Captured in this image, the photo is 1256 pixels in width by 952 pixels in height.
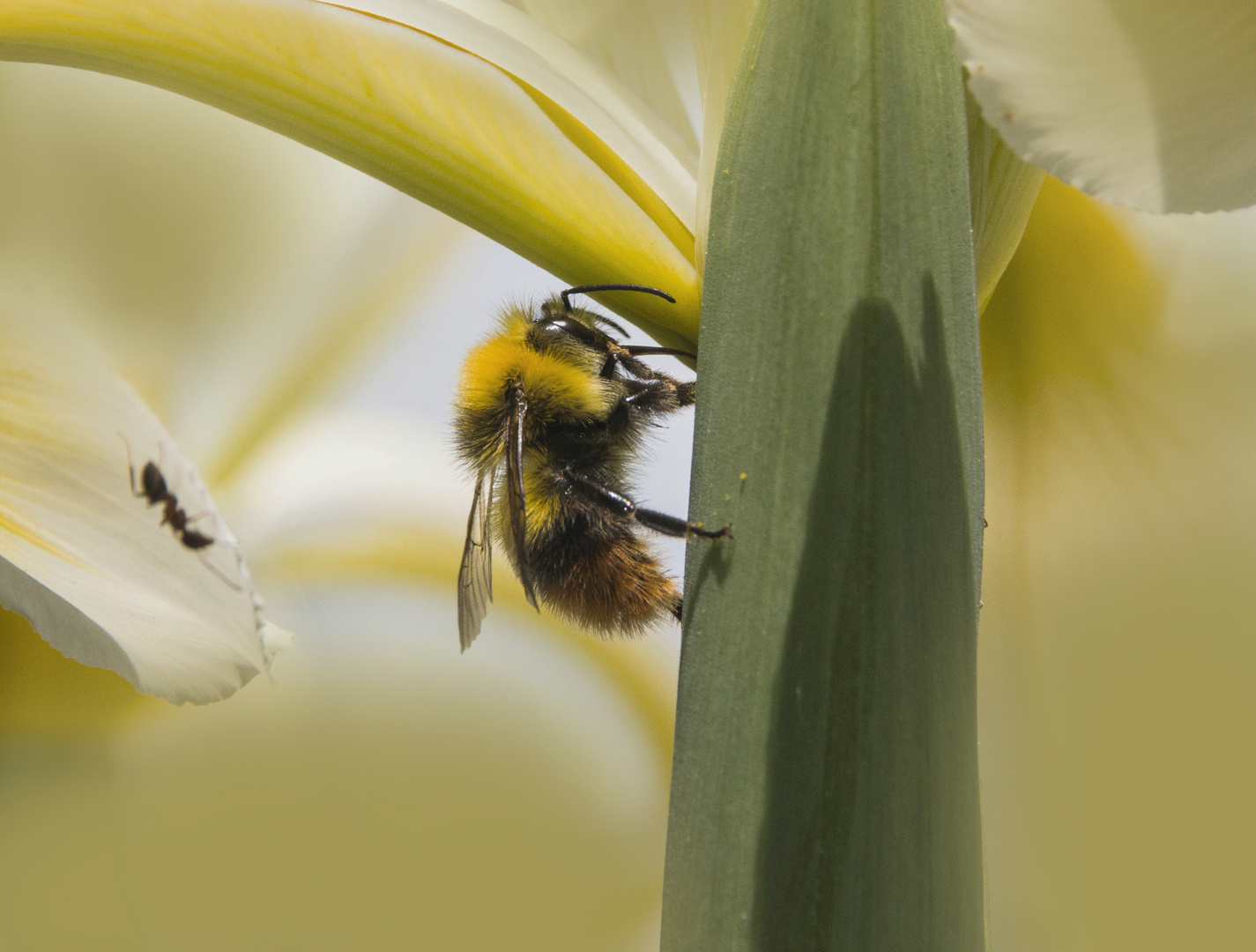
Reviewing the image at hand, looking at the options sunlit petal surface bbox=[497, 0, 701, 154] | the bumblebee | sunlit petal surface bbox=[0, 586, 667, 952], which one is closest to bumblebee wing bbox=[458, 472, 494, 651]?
the bumblebee

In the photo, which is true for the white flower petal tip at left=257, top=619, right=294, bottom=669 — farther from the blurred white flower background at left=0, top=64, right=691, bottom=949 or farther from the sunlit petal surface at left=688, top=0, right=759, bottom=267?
the blurred white flower background at left=0, top=64, right=691, bottom=949

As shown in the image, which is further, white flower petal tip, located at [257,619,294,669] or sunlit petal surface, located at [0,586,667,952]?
sunlit petal surface, located at [0,586,667,952]

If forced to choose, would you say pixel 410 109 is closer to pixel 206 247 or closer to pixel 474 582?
pixel 474 582

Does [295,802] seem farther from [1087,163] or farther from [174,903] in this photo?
[1087,163]

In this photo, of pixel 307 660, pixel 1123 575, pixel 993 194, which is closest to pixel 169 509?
pixel 993 194

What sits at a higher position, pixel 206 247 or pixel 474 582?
pixel 206 247

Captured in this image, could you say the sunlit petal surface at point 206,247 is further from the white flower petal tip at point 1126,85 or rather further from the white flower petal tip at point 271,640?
the white flower petal tip at point 1126,85

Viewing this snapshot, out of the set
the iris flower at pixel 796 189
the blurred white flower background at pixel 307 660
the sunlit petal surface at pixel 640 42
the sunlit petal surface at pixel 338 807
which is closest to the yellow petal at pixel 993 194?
the iris flower at pixel 796 189
